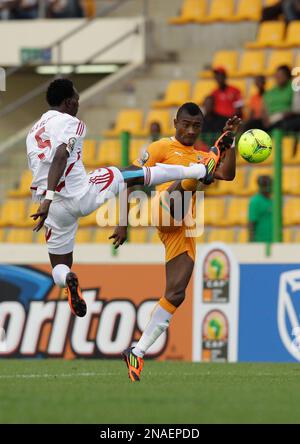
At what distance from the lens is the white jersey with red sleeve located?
12570 mm

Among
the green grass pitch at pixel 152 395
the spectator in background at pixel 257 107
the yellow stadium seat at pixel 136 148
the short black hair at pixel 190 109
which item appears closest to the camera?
the green grass pitch at pixel 152 395

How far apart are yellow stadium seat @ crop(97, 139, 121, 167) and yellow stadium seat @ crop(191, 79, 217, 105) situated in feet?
10.2

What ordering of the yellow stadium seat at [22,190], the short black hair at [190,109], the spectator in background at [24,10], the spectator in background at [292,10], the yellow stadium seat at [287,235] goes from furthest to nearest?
the spectator in background at [24,10], the spectator in background at [292,10], the yellow stadium seat at [22,190], the yellow stadium seat at [287,235], the short black hair at [190,109]

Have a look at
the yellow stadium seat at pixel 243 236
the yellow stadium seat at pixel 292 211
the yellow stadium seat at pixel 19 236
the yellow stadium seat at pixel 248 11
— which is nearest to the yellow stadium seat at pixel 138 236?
the yellow stadium seat at pixel 243 236

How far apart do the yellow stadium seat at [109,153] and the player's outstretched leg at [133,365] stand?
6.63 m

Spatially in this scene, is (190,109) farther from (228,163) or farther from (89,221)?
(89,221)

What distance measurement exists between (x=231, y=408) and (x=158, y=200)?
165 inches

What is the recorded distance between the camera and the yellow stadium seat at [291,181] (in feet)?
61.0

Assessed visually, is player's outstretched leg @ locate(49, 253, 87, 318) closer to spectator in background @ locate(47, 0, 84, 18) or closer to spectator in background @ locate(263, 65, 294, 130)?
spectator in background @ locate(263, 65, 294, 130)

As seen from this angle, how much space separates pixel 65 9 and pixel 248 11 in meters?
3.65

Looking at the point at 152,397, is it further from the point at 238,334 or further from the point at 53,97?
the point at 238,334

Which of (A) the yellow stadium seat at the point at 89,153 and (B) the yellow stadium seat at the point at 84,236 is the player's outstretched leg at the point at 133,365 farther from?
(B) the yellow stadium seat at the point at 84,236

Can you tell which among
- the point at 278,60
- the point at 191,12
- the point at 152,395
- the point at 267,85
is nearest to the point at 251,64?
the point at 278,60
